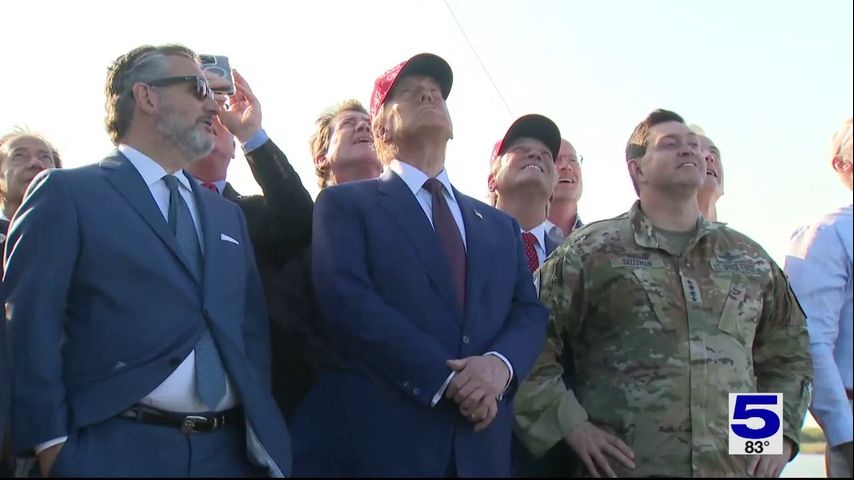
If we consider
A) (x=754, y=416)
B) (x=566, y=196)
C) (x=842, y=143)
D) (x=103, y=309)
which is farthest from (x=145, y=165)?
(x=842, y=143)

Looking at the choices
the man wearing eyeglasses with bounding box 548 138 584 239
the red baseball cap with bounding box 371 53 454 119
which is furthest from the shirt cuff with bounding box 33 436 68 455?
the man wearing eyeglasses with bounding box 548 138 584 239

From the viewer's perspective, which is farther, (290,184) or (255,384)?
(290,184)

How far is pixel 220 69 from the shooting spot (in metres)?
4.37

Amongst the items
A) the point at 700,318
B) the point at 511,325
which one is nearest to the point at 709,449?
the point at 700,318

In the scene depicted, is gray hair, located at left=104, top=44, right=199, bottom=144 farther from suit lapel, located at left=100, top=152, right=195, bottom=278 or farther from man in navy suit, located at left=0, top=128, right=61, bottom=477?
man in navy suit, located at left=0, top=128, right=61, bottom=477

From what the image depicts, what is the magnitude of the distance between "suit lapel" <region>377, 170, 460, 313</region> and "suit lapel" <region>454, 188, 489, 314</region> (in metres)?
0.08

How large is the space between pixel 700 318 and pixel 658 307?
0.17 meters

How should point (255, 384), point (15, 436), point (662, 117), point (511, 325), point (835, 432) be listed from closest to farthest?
1. point (15, 436)
2. point (255, 384)
3. point (511, 325)
4. point (835, 432)
5. point (662, 117)

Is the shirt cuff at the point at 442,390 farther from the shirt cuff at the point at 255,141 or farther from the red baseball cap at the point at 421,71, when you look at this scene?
the shirt cuff at the point at 255,141

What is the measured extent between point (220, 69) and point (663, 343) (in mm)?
2231

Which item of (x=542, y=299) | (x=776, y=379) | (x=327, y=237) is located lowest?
(x=776, y=379)

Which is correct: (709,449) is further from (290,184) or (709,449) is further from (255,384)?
(290,184)

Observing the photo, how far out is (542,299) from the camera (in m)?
4.20

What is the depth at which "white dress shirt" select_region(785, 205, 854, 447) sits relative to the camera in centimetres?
421
